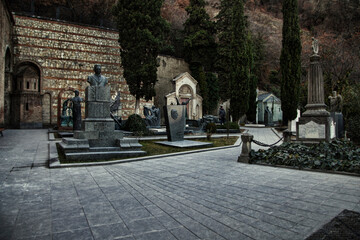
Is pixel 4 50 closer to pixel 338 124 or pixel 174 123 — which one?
pixel 174 123

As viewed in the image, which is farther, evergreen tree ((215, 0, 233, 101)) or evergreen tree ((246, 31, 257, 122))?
evergreen tree ((215, 0, 233, 101))

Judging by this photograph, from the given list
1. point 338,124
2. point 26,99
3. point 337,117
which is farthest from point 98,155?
point 26,99

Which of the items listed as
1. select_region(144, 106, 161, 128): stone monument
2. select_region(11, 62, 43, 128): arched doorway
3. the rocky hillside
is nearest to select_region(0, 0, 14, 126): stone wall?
select_region(11, 62, 43, 128): arched doorway

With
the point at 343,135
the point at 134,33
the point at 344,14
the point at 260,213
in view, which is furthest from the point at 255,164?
the point at 344,14

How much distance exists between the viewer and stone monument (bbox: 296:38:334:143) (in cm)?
932

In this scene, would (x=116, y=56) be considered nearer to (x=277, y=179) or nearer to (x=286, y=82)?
(x=286, y=82)

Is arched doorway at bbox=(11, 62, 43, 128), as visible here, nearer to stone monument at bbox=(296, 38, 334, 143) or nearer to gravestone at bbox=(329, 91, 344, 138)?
stone monument at bbox=(296, 38, 334, 143)

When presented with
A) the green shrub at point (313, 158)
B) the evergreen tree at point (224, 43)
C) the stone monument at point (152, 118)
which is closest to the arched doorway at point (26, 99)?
the stone monument at point (152, 118)

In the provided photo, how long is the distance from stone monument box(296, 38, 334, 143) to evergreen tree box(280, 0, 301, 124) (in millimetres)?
9615

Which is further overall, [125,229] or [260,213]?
[260,213]

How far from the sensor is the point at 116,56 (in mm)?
25188

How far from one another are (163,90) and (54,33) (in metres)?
11.9

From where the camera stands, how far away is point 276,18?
45.1 m

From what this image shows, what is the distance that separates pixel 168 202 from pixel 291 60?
18910 millimetres
